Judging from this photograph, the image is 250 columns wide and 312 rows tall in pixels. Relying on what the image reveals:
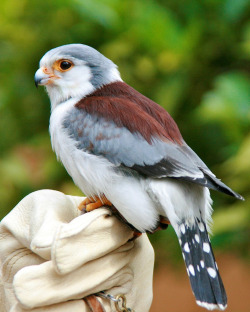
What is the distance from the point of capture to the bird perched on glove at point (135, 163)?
6.72 ft

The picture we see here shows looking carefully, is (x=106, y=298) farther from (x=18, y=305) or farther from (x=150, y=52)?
(x=150, y=52)

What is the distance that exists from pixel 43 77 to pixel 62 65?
0.09 metres

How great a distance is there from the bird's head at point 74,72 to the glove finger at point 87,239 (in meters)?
0.57

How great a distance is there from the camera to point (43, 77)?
2438 mm

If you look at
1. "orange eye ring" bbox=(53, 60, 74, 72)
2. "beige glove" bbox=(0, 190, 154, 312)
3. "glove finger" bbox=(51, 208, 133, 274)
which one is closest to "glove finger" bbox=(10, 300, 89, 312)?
"beige glove" bbox=(0, 190, 154, 312)

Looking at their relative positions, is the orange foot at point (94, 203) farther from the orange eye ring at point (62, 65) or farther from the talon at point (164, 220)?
the orange eye ring at point (62, 65)

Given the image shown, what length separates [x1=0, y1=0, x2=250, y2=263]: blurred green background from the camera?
11.9 ft

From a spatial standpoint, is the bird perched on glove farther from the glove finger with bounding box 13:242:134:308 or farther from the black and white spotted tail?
the glove finger with bounding box 13:242:134:308

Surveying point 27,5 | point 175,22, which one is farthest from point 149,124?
point 27,5

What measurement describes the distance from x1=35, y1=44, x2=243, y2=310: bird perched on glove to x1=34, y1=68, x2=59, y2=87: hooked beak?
0.17ft

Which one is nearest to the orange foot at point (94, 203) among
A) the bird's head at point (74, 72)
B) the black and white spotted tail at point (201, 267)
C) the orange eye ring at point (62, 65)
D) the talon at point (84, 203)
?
the talon at point (84, 203)

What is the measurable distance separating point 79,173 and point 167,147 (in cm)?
33

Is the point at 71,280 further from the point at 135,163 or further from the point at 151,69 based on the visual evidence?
the point at 151,69

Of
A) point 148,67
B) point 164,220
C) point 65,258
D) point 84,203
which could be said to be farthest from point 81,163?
point 148,67
